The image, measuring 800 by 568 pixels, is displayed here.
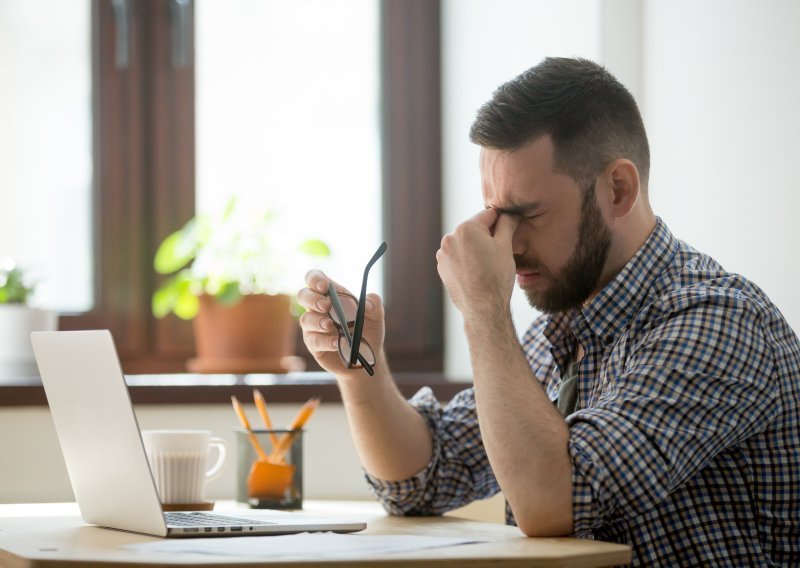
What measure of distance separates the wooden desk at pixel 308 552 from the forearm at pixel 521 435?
4 centimetres

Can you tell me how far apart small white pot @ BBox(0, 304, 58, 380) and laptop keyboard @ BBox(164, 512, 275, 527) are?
3.50 ft

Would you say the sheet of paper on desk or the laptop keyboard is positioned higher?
the sheet of paper on desk

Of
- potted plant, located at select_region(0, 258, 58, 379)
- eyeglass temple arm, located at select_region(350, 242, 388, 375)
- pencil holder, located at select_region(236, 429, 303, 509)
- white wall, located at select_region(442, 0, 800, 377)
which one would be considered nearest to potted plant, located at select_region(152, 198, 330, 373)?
potted plant, located at select_region(0, 258, 58, 379)

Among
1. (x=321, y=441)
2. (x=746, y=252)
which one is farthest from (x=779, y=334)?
(x=321, y=441)

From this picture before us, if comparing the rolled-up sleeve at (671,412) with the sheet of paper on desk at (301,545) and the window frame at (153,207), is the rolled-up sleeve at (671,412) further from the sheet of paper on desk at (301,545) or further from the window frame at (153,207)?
the window frame at (153,207)

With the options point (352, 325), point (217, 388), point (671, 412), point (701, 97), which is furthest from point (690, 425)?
point (217, 388)

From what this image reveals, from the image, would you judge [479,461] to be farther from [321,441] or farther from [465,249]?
[321,441]

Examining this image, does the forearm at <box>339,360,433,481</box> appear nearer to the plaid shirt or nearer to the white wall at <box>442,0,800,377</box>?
the plaid shirt

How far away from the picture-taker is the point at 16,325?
7.76 feet

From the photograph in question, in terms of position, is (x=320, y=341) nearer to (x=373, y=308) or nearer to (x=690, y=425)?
(x=373, y=308)

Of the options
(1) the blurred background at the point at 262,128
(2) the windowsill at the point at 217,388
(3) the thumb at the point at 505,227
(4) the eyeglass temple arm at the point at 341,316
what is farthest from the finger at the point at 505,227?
(2) the windowsill at the point at 217,388

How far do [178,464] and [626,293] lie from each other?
0.68m

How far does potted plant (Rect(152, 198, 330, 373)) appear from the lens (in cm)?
252

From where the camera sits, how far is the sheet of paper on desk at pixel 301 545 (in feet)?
3.50
